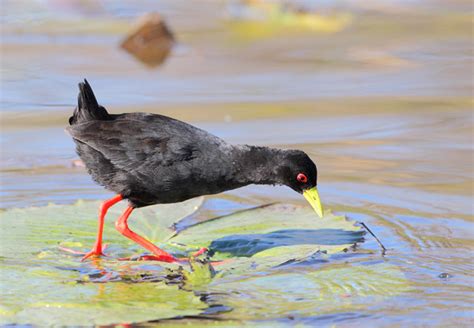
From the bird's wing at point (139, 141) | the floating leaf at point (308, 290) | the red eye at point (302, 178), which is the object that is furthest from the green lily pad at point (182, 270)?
the bird's wing at point (139, 141)

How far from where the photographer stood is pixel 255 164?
19.4ft

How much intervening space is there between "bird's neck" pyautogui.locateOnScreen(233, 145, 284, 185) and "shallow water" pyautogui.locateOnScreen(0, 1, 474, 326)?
71 cm

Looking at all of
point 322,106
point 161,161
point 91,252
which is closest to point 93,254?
point 91,252

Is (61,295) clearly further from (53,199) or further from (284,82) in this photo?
(284,82)

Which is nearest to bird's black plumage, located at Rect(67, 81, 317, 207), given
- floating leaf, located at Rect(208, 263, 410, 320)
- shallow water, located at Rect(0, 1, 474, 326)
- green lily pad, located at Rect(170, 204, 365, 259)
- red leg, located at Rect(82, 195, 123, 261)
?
red leg, located at Rect(82, 195, 123, 261)

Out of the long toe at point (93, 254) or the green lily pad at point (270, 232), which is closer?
the long toe at point (93, 254)

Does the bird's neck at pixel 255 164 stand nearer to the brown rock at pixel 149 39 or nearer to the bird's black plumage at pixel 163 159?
the bird's black plumage at pixel 163 159

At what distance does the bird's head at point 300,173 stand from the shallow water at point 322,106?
0.45m

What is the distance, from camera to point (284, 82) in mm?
10047

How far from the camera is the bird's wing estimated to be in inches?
224

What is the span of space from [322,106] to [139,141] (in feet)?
11.9

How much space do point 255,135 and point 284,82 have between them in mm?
1946

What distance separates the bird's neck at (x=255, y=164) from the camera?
5.89 meters

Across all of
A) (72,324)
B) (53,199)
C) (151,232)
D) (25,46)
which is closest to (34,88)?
(25,46)
